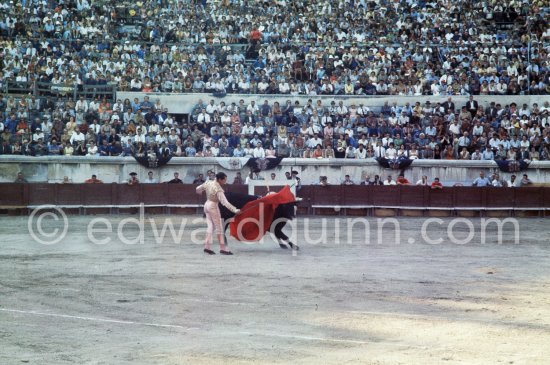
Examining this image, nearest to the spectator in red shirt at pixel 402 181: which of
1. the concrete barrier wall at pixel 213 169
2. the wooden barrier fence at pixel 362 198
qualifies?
the concrete barrier wall at pixel 213 169

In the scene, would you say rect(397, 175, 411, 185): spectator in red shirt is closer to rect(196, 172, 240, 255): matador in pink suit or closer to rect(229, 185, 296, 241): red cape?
rect(229, 185, 296, 241): red cape

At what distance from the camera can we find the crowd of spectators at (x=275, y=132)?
86.2 feet

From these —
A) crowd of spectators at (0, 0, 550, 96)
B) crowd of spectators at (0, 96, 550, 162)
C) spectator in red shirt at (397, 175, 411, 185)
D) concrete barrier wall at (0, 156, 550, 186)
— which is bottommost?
spectator in red shirt at (397, 175, 411, 185)

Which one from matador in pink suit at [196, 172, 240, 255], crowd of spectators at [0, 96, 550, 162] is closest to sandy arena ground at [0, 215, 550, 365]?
matador in pink suit at [196, 172, 240, 255]

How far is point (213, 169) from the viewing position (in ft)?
87.6

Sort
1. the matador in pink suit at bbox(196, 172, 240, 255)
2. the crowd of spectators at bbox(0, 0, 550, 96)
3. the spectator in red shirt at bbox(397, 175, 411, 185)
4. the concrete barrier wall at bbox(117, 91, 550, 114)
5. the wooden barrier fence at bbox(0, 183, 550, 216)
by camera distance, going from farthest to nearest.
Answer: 1. the crowd of spectators at bbox(0, 0, 550, 96)
2. the concrete barrier wall at bbox(117, 91, 550, 114)
3. the spectator in red shirt at bbox(397, 175, 411, 185)
4. the wooden barrier fence at bbox(0, 183, 550, 216)
5. the matador in pink suit at bbox(196, 172, 240, 255)

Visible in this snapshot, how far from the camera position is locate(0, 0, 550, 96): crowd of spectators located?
2830 centimetres

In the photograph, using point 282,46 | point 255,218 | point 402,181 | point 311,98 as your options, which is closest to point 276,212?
point 255,218

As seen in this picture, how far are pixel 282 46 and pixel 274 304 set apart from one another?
779 inches

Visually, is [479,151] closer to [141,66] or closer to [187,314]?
[141,66]

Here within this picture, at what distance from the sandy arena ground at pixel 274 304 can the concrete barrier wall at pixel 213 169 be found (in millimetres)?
8691

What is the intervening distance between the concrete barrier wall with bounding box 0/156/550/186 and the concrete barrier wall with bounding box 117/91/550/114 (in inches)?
92.1

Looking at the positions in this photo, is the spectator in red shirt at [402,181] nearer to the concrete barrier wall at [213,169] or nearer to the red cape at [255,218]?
the concrete barrier wall at [213,169]

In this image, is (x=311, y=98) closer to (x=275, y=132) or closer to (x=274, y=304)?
(x=275, y=132)
